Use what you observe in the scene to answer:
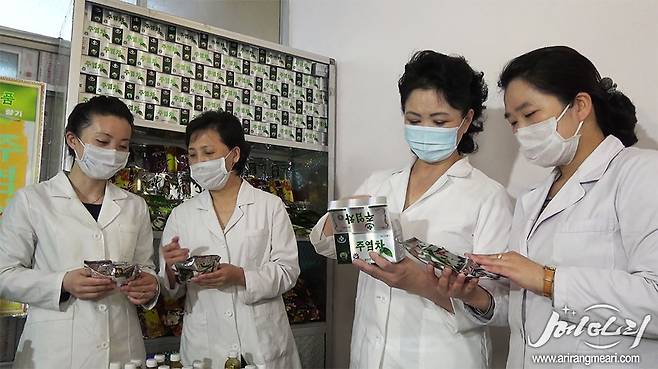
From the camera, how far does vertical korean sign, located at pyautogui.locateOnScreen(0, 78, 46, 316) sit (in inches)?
88.0

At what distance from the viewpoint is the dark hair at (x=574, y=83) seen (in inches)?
51.4

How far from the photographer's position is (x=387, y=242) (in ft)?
4.50

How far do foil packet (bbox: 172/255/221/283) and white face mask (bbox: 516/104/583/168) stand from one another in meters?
1.02

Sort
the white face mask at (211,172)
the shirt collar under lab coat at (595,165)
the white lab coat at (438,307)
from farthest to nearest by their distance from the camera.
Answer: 1. the white face mask at (211,172)
2. the white lab coat at (438,307)
3. the shirt collar under lab coat at (595,165)

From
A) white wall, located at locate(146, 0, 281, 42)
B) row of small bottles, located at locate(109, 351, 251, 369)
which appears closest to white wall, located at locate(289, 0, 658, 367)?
white wall, located at locate(146, 0, 281, 42)

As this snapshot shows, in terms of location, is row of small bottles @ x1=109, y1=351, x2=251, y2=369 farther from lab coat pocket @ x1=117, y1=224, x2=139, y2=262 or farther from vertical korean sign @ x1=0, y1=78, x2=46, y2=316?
vertical korean sign @ x1=0, y1=78, x2=46, y2=316

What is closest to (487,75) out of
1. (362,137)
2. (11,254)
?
(362,137)

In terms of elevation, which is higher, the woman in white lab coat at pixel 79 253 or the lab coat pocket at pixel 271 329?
the woman in white lab coat at pixel 79 253

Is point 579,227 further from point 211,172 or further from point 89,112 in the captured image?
point 89,112

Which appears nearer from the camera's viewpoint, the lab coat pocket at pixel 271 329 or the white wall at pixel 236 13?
the lab coat pocket at pixel 271 329

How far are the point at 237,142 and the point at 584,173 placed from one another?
4.08ft

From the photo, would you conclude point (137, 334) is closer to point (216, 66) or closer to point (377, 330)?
point (377, 330)

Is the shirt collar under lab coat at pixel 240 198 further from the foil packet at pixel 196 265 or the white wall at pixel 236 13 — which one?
the white wall at pixel 236 13

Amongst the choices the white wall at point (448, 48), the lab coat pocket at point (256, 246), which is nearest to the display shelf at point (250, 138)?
the white wall at point (448, 48)
